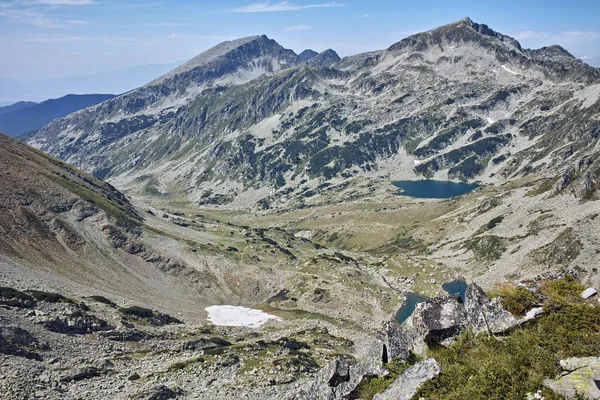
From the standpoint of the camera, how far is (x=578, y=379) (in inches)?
627

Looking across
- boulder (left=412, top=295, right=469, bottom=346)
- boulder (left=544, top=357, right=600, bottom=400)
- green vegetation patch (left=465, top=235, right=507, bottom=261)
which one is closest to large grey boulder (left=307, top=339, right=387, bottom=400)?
boulder (left=412, top=295, right=469, bottom=346)

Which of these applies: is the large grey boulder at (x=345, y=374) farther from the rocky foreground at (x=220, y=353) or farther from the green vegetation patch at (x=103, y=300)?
the green vegetation patch at (x=103, y=300)

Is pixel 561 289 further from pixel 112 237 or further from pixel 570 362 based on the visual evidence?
pixel 112 237

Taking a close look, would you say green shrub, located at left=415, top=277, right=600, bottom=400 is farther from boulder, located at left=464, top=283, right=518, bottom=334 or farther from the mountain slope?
the mountain slope

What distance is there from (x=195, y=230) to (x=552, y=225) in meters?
146

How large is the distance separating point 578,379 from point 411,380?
7091mm

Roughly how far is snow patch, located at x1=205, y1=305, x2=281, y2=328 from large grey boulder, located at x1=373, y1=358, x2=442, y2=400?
88.7 m

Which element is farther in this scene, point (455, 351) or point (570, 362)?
point (455, 351)

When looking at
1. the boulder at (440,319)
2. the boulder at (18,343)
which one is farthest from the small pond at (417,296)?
the boulder at (440,319)

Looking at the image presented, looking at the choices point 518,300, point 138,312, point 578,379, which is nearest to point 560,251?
point 138,312

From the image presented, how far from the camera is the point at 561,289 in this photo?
79.8ft

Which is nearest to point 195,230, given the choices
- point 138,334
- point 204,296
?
point 204,296

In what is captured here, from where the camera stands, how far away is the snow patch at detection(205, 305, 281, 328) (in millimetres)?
106938

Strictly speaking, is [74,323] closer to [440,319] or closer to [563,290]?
[440,319]
